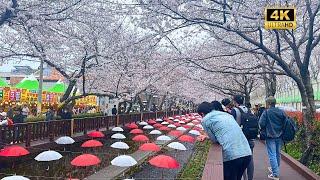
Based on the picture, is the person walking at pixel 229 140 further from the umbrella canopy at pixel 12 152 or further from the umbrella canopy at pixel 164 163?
the umbrella canopy at pixel 12 152

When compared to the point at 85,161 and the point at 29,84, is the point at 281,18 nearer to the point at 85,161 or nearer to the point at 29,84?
the point at 85,161

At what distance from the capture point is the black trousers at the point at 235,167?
5.05 metres

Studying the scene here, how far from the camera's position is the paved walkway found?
19.4 feet

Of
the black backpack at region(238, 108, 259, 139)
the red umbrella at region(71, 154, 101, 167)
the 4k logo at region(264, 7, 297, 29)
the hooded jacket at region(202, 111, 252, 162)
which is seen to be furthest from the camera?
the red umbrella at region(71, 154, 101, 167)

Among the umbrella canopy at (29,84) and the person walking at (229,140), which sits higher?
the umbrella canopy at (29,84)

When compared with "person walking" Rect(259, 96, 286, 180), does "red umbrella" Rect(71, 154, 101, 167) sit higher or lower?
lower

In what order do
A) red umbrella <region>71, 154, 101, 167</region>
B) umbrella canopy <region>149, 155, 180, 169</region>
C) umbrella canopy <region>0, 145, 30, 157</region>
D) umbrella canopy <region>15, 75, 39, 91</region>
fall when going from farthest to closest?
umbrella canopy <region>15, 75, 39, 91</region>, umbrella canopy <region>0, 145, 30, 157</region>, red umbrella <region>71, 154, 101, 167</region>, umbrella canopy <region>149, 155, 180, 169</region>

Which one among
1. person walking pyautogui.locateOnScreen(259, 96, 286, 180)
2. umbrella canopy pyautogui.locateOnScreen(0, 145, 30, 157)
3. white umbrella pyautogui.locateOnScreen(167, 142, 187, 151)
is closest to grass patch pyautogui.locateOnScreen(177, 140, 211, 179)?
white umbrella pyautogui.locateOnScreen(167, 142, 187, 151)

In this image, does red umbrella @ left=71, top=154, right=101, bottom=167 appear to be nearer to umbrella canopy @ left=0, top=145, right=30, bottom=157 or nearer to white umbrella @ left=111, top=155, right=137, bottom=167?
white umbrella @ left=111, top=155, right=137, bottom=167

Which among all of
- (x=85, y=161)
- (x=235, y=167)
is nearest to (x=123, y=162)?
(x=85, y=161)

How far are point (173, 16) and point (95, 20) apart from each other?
16.8 ft

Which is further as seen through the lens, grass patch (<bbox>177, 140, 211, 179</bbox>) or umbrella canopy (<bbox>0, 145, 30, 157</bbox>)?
grass patch (<bbox>177, 140, 211, 179</bbox>)

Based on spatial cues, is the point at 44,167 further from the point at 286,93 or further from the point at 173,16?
the point at 286,93

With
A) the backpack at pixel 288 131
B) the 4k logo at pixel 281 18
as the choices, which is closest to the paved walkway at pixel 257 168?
the backpack at pixel 288 131
